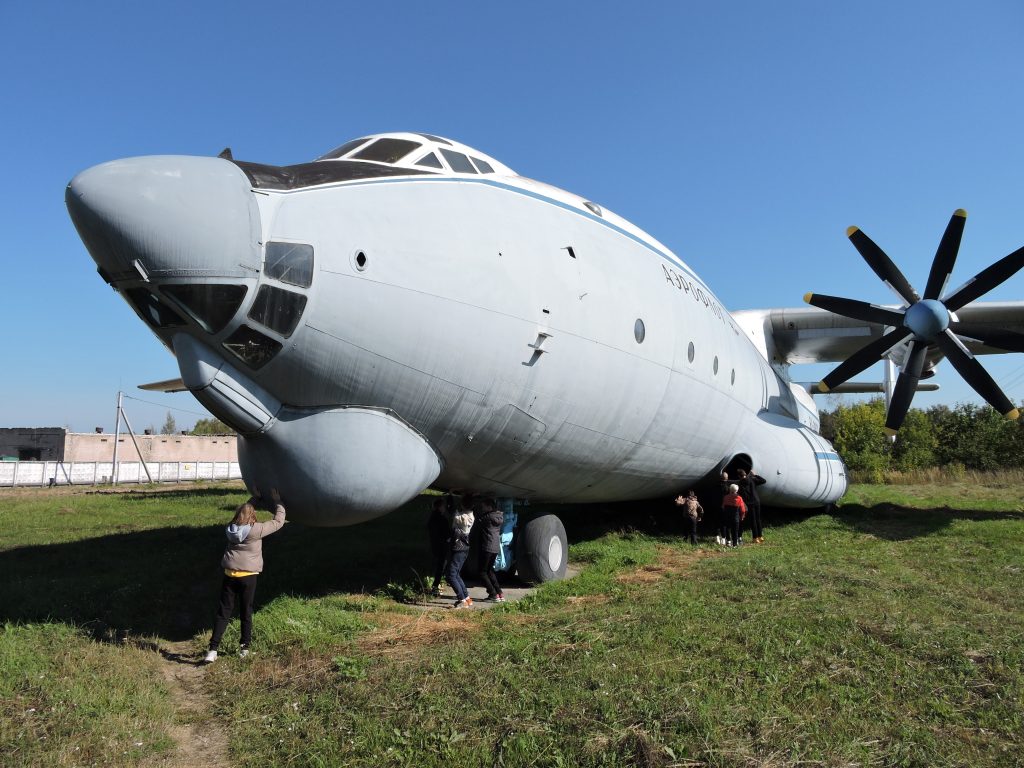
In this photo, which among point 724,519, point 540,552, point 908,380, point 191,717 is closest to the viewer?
point 191,717

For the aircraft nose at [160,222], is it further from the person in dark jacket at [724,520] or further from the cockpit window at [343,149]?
the person in dark jacket at [724,520]

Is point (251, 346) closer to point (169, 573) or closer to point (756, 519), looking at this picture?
point (169, 573)

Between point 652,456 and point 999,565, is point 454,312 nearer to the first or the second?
point 652,456

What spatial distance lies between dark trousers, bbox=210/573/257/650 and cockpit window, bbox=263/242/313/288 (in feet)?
9.07

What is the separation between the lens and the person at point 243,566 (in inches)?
229

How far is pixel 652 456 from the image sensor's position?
921 cm

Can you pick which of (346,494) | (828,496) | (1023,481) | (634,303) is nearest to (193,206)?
(346,494)

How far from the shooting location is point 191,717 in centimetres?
455

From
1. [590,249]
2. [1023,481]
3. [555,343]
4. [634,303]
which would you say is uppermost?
[590,249]

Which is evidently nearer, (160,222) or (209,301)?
(160,222)

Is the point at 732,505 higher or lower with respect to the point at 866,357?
Answer: lower

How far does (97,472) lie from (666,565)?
3639 cm

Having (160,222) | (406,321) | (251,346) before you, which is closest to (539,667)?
(406,321)

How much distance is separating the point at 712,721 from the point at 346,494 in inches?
138
